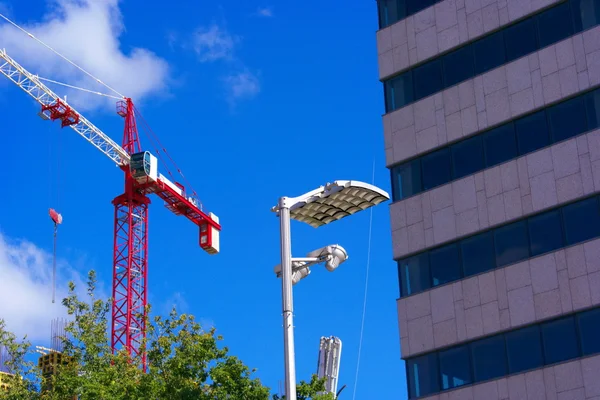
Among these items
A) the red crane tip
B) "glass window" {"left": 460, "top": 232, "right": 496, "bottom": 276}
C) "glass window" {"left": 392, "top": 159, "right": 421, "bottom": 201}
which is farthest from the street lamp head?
the red crane tip

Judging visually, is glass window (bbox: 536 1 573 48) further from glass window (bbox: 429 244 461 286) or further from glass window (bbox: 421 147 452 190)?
glass window (bbox: 429 244 461 286)

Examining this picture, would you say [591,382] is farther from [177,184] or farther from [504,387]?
[177,184]

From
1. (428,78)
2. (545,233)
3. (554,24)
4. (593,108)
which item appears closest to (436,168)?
(428,78)

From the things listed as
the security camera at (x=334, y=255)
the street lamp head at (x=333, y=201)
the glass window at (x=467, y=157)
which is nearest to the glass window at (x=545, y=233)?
the glass window at (x=467, y=157)

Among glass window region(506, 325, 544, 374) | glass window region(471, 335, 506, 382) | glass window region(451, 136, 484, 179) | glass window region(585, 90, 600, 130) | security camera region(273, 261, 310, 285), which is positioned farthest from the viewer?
glass window region(451, 136, 484, 179)

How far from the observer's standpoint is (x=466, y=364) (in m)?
42.8

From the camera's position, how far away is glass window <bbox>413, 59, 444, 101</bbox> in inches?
1871

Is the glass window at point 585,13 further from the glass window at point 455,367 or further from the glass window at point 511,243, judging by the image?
the glass window at point 455,367

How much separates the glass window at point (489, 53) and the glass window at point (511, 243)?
22.4 feet

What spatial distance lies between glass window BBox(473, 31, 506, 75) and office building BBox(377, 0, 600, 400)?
0.18 feet

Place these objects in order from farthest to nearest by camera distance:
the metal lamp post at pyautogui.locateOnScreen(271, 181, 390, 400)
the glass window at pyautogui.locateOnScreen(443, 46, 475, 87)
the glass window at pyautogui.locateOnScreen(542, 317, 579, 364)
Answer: the glass window at pyautogui.locateOnScreen(443, 46, 475, 87)
the glass window at pyautogui.locateOnScreen(542, 317, 579, 364)
the metal lamp post at pyautogui.locateOnScreen(271, 181, 390, 400)

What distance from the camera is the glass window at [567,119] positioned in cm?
4264

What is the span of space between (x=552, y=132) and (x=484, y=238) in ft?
15.4

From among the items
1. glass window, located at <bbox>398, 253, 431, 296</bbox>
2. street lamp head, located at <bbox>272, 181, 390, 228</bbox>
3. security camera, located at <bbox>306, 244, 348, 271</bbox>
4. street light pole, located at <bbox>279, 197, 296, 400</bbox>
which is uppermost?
glass window, located at <bbox>398, 253, 431, 296</bbox>
